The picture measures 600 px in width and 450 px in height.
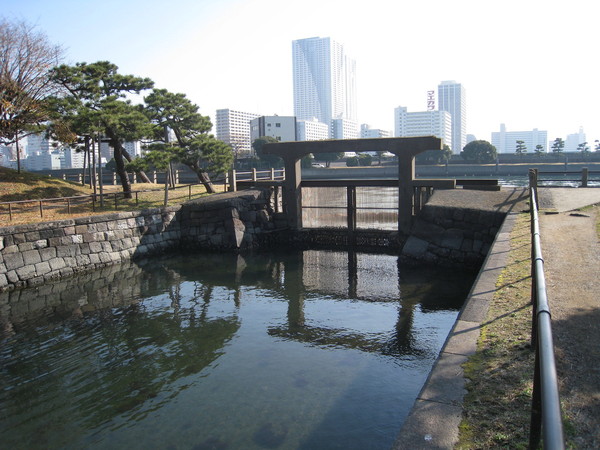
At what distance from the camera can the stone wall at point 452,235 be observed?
51.5 ft

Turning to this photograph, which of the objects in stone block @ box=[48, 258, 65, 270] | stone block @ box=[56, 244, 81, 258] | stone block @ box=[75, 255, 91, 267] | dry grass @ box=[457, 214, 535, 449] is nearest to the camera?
dry grass @ box=[457, 214, 535, 449]

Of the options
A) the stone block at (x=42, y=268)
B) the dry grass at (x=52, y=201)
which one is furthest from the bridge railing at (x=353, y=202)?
the stone block at (x=42, y=268)

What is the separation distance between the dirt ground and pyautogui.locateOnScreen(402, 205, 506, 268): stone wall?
3.28 meters

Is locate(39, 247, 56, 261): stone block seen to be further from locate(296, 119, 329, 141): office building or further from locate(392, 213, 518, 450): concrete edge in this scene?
locate(296, 119, 329, 141): office building

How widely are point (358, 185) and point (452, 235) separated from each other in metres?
5.68

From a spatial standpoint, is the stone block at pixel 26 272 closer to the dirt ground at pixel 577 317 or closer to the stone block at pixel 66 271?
the stone block at pixel 66 271

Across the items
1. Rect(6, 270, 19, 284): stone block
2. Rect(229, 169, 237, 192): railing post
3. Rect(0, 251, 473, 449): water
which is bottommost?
Rect(0, 251, 473, 449): water

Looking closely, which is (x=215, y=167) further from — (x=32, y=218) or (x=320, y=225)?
(x=32, y=218)

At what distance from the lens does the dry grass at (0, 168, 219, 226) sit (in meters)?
18.9

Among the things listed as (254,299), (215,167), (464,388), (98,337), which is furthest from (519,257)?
(215,167)

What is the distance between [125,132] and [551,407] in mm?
24875

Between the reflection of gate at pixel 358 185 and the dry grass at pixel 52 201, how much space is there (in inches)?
245

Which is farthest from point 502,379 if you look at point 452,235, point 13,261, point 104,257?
point 104,257

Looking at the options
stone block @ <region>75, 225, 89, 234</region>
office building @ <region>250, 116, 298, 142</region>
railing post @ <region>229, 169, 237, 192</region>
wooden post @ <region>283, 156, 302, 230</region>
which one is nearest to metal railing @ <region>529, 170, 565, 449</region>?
stone block @ <region>75, 225, 89, 234</region>
